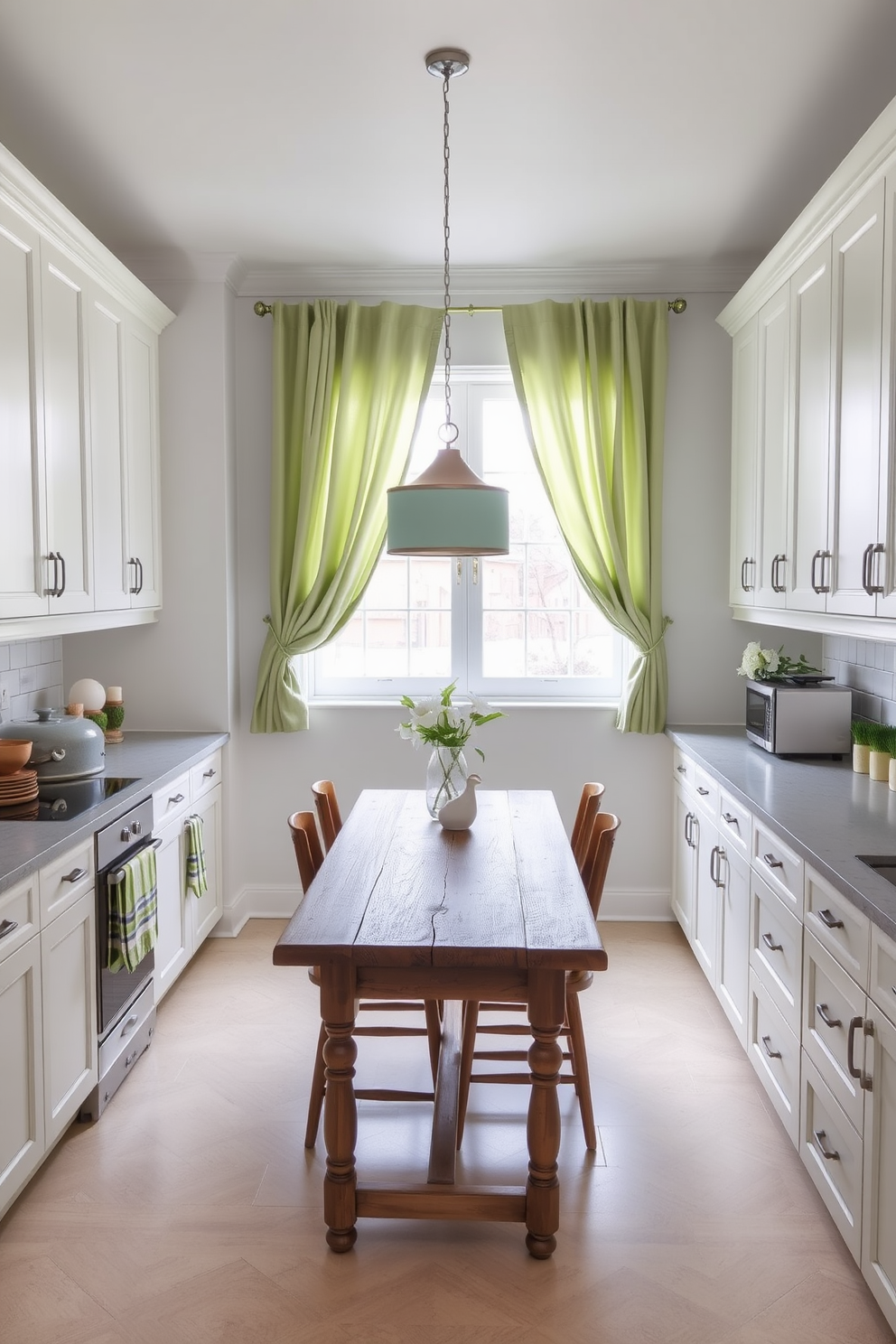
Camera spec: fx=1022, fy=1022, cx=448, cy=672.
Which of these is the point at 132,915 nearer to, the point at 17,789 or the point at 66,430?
the point at 17,789

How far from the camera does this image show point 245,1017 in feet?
11.7

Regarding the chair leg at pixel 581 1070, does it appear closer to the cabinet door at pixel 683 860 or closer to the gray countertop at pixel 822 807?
the gray countertop at pixel 822 807

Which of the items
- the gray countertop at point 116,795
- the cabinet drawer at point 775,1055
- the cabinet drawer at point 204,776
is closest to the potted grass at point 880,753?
the cabinet drawer at point 775,1055

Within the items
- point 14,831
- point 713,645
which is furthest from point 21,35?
point 713,645

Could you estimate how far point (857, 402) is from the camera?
9.00 ft

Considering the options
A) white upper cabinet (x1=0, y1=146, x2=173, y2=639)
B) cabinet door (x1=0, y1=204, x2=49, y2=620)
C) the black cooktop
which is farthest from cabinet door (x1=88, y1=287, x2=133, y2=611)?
the black cooktop

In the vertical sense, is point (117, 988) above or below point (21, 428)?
below

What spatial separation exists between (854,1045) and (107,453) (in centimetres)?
295

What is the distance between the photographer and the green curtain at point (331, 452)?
14.1 feet

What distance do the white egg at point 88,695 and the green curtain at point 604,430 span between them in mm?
2004

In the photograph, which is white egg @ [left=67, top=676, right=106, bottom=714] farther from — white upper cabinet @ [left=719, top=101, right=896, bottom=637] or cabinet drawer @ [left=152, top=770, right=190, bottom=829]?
white upper cabinet @ [left=719, top=101, right=896, bottom=637]

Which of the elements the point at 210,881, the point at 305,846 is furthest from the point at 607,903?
the point at 305,846

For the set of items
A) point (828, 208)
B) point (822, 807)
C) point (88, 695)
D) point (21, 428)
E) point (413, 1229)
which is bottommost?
point (413, 1229)

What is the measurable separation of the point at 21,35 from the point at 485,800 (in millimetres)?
2532
